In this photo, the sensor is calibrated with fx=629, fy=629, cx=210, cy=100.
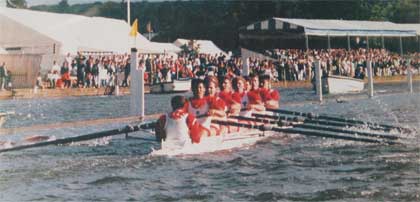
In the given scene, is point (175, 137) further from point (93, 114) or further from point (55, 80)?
point (55, 80)

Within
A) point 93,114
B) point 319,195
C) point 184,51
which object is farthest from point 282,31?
point 319,195

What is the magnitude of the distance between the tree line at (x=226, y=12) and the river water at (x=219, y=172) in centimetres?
813

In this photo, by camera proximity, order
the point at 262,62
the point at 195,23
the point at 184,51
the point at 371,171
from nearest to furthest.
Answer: the point at 371,171 < the point at 262,62 < the point at 184,51 < the point at 195,23

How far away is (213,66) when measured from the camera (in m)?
26.8

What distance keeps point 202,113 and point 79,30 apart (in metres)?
23.0

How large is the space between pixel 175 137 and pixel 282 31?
24329 millimetres

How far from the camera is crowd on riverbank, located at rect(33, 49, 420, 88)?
88.1 ft

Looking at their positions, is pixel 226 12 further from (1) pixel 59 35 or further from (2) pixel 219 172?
(2) pixel 219 172

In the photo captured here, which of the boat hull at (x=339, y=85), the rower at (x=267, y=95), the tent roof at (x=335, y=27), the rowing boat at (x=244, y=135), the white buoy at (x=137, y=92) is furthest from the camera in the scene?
the tent roof at (x=335, y=27)

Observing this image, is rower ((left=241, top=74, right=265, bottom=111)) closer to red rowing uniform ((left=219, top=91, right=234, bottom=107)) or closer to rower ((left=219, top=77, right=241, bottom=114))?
rower ((left=219, top=77, right=241, bottom=114))

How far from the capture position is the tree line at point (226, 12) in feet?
110

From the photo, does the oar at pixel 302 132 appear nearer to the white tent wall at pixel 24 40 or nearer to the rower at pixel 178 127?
the rower at pixel 178 127

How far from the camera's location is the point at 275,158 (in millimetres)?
9898

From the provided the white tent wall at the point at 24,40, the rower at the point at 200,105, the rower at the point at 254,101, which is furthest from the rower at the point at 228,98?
the white tent wall at the point at 24,40
